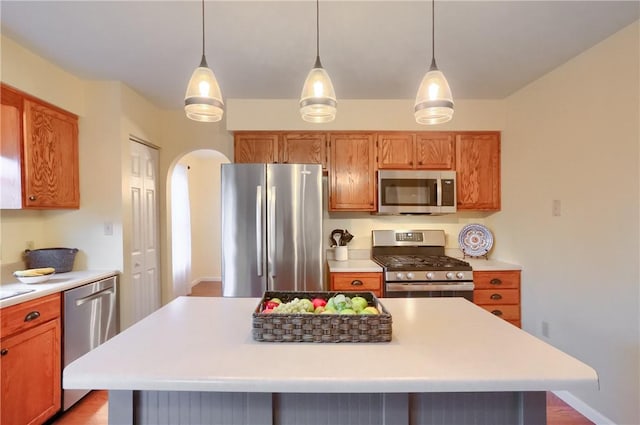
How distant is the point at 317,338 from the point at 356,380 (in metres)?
0.28

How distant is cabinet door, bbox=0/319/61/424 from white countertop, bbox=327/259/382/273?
6.64 feet

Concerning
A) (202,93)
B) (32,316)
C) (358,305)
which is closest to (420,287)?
(358,305)

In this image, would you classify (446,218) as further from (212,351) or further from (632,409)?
(212,351)

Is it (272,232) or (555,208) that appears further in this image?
(272,232)

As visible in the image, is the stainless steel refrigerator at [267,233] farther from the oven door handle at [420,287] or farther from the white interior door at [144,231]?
the white interior door at [144,231]

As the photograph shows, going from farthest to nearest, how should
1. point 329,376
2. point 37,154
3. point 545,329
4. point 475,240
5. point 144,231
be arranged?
point 475,240 < point 144,231 < point 545,329 < point 37,154 < point 329,376

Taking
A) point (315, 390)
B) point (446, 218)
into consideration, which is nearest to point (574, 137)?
point (446, 218)

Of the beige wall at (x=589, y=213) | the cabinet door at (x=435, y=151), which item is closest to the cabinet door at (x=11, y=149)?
the cabinet door at (x=435, y=151)

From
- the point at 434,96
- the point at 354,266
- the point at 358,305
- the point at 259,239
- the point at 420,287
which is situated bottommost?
the point at 420,287

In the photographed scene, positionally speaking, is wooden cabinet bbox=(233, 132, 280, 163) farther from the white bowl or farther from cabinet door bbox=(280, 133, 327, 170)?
the white bowl

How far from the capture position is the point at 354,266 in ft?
9.53

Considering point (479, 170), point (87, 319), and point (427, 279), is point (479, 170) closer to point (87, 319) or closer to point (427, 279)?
point (427, 279)

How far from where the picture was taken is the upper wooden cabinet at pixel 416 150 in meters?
3.17

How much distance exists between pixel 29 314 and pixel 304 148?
2357mm
